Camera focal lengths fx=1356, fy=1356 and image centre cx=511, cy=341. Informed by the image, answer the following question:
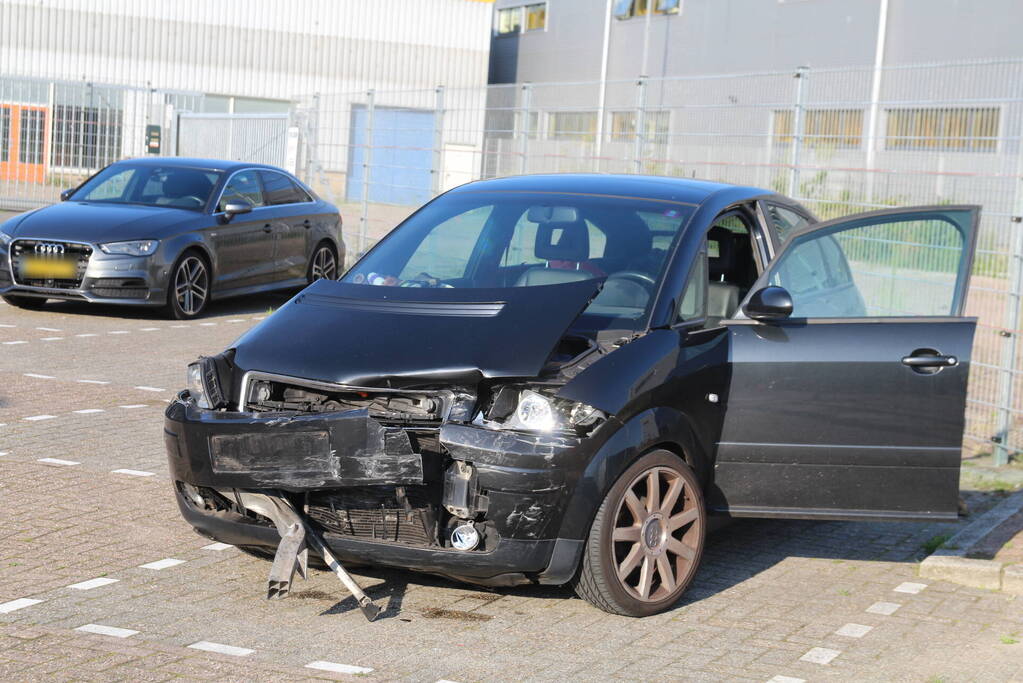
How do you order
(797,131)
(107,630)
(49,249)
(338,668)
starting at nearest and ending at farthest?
(338,668), (107,630), (797,131), (49,249)

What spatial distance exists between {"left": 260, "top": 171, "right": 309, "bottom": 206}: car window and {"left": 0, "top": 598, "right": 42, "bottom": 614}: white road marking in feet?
33.5

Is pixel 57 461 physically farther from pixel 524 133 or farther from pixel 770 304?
pixel 524 133

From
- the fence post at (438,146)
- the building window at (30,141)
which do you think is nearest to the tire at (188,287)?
the fence post at (438,146)

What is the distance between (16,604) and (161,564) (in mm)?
748

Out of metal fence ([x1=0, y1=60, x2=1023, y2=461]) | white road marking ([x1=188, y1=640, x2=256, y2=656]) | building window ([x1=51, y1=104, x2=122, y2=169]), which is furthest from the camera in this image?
building window ([x1=51, y1=104, x2=122, y2=169])

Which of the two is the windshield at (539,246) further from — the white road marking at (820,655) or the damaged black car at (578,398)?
the white road marking at (820,655)

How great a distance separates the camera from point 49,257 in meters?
13.0

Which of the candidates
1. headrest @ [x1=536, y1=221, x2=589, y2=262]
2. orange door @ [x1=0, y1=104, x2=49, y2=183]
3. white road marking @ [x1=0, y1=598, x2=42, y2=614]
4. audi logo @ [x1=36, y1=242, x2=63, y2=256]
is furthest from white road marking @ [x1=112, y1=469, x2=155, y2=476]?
orange door @ [x1=0, y1=104, x2=49, y2=183]

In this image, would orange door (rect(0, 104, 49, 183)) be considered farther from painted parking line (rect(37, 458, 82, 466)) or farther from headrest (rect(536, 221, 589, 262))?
headrest (rect(536, 221, 589, 262))

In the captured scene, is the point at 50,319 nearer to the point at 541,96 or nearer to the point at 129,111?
the point at 541,96

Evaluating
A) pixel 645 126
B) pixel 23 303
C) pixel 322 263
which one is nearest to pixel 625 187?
pixel 645 126

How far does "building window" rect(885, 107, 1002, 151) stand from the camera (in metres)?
10.4

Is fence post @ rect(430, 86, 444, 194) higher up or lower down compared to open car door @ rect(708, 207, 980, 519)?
higher up

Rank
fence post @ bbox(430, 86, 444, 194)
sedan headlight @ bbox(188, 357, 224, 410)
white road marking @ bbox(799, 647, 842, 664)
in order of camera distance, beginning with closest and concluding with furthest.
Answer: white road marking @ bbox(799, 647, 842, 664), sedan headlight @ bbox(188, 357, 224, 410), fence post @ bbox(430, 86, 444, 194)
